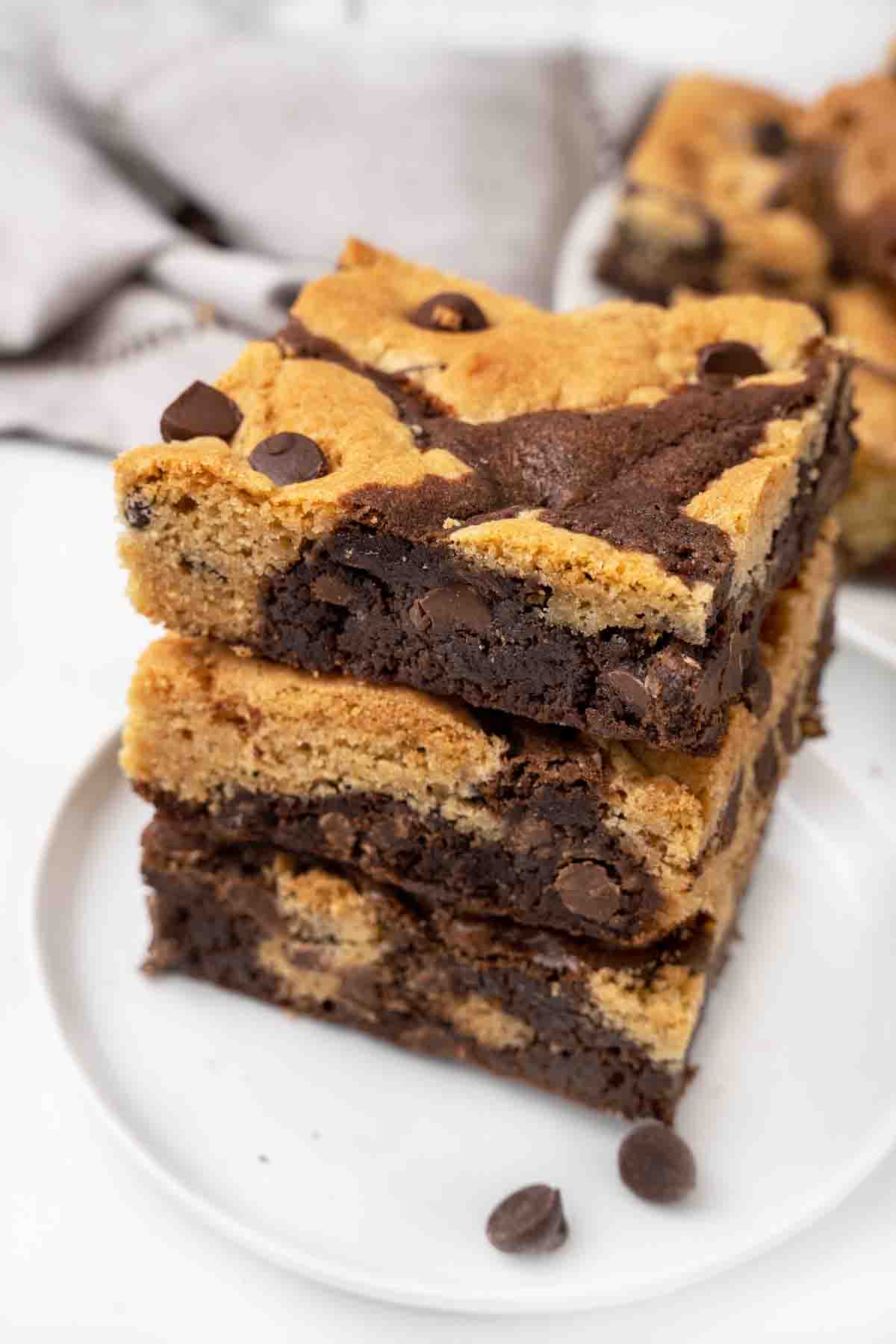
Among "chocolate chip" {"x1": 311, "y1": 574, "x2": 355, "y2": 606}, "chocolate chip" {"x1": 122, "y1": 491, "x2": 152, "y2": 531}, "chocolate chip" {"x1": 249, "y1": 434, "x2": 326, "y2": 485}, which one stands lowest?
"chocolate chip" {"x1": 122, "y1": 491, "x2": 152, "y2": 531}

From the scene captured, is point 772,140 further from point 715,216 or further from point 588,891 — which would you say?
point 588,891

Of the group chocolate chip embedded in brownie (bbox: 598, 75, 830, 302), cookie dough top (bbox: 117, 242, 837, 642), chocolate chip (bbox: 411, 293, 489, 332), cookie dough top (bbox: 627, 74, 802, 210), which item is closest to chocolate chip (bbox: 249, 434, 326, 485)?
cookie dough top (bbox: 117, 242, 837, 642)

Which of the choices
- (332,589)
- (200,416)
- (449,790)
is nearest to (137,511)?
(200,416)

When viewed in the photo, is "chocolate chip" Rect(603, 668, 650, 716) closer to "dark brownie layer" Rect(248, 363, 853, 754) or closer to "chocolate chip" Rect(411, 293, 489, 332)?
"dark brownie layer" Rect(248, 363, 853, 754)

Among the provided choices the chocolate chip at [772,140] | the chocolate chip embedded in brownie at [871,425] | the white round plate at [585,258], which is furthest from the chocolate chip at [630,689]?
the chocolate chip at [772,140]

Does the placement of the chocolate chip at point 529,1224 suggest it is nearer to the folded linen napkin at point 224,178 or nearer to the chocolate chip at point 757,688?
the chocolate chip at point 757,688
